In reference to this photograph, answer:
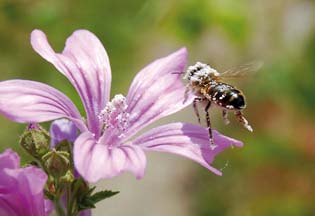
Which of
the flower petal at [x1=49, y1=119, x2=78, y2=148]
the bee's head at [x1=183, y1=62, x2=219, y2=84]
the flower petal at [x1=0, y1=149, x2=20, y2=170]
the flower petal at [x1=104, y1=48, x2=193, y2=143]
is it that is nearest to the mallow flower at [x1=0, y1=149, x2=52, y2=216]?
the flower petal at [x1=0, y1=149, x2=20, y2=170]

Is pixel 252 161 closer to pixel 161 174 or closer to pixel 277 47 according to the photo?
pixel 277 47

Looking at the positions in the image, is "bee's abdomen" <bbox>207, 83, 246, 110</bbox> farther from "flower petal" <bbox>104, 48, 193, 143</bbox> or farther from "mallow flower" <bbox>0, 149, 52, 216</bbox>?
"mallow flower" <bbox>0, 149, 52, 216</bbox>

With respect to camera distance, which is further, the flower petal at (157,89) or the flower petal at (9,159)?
the flower petal at (157,89)

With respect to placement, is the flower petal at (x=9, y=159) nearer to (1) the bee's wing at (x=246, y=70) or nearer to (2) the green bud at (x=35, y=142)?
(2) the green bud at (x=35, y=142)

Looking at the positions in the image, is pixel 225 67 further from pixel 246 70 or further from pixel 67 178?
pixel 67 178

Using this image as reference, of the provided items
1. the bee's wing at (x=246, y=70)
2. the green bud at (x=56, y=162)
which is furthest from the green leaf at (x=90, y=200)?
the bee's wing at (x=246, y=70)

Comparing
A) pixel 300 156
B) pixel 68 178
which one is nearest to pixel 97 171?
pixel 68 178
